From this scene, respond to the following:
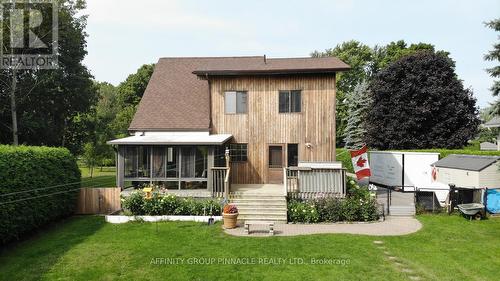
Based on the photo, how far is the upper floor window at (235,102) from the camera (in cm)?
2044

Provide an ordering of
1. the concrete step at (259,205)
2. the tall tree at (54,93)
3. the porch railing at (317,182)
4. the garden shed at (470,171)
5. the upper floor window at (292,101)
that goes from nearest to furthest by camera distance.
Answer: the concrete step at (259,205), the porch railing at (317,182), the garden shed at (470,171), the upper floor window at (292,101), the tall tree at (54,93)

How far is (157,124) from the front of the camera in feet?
67.1

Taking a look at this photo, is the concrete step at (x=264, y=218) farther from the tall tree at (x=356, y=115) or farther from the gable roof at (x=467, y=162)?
the tall tree at (x=356, y=115)

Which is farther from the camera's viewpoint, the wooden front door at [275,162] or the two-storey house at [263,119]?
the wooden front door at [275,162]

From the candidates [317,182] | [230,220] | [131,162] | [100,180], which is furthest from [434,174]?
[100,180]

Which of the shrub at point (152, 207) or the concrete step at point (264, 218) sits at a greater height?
the shrub at point (152, 207)

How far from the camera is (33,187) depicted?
13.1 m

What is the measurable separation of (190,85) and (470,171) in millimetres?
16911

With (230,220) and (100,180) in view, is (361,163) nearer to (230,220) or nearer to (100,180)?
(230,220)

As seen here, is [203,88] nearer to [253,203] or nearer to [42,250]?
[253,203]

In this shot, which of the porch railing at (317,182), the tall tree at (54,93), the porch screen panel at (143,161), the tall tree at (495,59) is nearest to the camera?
the tall tree at (495,59)

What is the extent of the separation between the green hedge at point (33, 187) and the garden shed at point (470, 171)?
19244 mm
